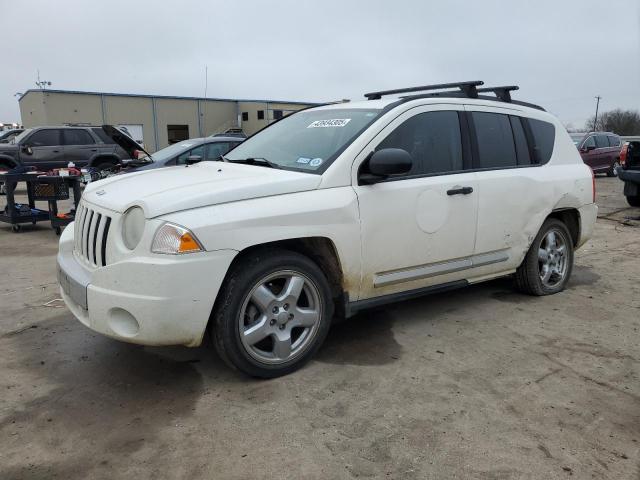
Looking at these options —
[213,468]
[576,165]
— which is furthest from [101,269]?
[576,165]

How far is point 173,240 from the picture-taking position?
2.91 m

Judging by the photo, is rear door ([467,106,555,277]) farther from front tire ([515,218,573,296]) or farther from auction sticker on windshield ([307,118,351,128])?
auction sticker on windshield ([307,118,351,128])

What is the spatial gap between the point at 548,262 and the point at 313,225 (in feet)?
9.17

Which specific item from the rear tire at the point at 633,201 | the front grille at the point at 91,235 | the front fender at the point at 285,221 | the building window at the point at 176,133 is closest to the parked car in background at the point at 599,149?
the rear tire at the point at 633,201

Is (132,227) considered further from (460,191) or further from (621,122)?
(621,122)

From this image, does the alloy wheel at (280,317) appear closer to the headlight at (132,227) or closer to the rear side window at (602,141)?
the headlight at (132,227)

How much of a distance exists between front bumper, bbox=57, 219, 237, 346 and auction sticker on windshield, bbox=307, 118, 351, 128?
1.46 metres

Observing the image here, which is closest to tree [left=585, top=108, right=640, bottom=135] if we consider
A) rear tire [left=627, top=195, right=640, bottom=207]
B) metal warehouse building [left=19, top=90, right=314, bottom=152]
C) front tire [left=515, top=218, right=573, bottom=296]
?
metal warehouse building [left=19, top=90, right=314, bottom=152]

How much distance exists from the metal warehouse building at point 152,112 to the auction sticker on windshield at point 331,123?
30.6 meters

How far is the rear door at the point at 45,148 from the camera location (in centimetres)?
1545

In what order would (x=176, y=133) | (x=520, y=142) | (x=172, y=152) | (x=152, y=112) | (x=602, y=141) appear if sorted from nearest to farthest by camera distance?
(x=520, y=142), (x=172, y=152), (x=602, y=141), (x=152, y=112), (x=176, y=133)

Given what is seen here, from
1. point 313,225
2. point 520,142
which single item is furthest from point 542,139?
point 313,225

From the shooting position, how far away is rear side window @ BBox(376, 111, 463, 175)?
3.89 m

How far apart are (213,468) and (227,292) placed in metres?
0.96
